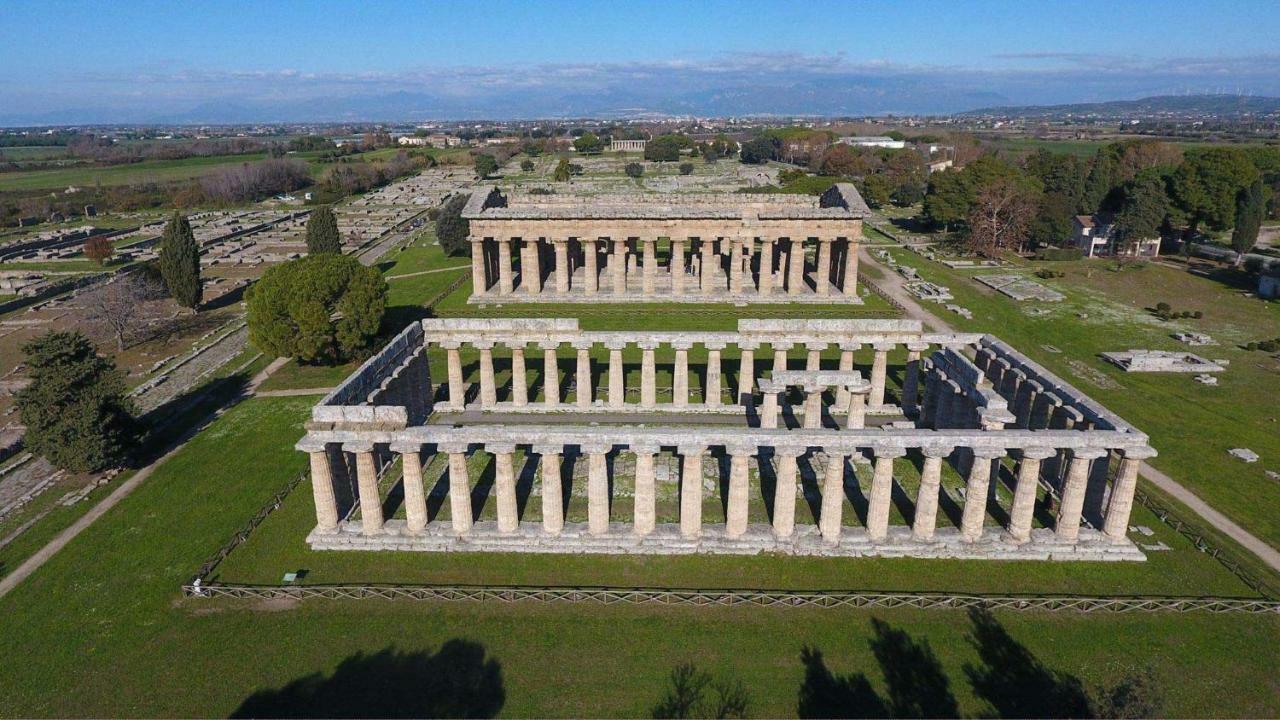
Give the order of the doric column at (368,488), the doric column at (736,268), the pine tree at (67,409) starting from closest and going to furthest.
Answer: the doric column at (368,488)
the pine tree at (67,409)
the doric column at (736,268)

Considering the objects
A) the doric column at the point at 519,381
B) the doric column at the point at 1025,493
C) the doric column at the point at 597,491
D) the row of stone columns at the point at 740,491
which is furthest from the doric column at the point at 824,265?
the doric column at the point at 597,491

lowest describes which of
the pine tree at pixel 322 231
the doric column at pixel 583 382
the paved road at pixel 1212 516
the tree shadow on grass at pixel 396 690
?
Answer: the tree shadow on grass at pixel 396 690

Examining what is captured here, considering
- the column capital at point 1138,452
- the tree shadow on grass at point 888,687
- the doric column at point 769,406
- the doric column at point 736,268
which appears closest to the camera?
the tree shadow on grass at point 888,687

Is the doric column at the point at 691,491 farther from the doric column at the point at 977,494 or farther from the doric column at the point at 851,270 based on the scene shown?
the doric column at the point at 851,270

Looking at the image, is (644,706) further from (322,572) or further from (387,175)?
(387,175)

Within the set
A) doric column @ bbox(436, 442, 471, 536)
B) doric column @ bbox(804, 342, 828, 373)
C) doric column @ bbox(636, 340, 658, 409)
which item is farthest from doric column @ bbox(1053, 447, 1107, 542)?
doric column @ bbox(436, 442, 471, 536)

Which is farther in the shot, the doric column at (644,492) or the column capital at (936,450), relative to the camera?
the doric column at (644,492)
